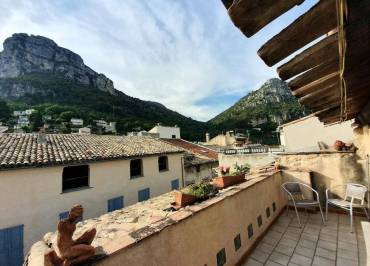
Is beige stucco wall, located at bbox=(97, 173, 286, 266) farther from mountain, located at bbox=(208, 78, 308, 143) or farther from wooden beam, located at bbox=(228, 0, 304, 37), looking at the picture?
mountain, located at bbox=(208, 78, 308, 143)

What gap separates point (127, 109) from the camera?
52781 mm

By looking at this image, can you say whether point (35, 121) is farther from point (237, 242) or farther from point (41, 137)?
point (237, 242)

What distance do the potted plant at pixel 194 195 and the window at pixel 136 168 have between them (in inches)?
386

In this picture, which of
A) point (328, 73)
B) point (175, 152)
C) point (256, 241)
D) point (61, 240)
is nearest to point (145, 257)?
point (61, 240)

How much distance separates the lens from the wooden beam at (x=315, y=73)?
4.47ft

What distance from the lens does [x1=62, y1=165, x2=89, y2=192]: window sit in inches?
383

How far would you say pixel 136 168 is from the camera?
510 inches

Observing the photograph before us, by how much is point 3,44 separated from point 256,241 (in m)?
110

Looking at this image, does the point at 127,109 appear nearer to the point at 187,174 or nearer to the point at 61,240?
the point at 187,174

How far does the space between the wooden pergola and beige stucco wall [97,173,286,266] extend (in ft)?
6.77

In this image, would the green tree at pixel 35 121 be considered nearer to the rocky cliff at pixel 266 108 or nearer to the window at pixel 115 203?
the window at pixel 115 203

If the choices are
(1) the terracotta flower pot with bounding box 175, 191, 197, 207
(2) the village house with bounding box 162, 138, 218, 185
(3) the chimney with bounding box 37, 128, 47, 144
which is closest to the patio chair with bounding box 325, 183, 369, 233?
(1) the terracotta flower pot with bounding box 175, 191, 197, 207

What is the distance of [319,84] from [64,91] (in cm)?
6097

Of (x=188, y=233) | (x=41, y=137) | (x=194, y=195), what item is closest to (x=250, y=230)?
(x=194, y=195)
